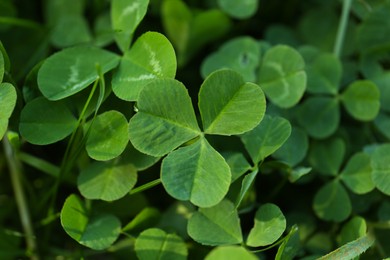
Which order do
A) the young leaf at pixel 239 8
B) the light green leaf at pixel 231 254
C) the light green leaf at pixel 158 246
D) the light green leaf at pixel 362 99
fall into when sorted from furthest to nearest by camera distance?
the young leaf at pixel 239 8
the light green leaf at pixel 362 99
the light green leaf at pixel 158 246
the light green leaf at pixel 231 254

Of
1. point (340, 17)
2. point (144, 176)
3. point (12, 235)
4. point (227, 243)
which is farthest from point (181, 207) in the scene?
point (340, 17)

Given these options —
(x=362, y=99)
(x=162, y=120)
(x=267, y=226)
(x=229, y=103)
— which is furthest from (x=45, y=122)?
(x=362, y=99)

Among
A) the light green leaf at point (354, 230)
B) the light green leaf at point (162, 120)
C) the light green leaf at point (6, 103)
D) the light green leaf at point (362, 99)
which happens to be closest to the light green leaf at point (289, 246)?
Answer: the light green leaf at point (354, 230)

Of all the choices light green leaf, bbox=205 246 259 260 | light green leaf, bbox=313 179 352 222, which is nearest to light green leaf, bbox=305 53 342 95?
light green leaf, bbox=313 179 352 222

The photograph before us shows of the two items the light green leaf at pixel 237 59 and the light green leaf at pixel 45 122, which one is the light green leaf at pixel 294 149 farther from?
the light green leaf at pixel 45 122

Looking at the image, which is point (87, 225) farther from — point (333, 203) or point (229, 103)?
point (333, 203)

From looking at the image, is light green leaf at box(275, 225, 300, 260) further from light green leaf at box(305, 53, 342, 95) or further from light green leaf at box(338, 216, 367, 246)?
light green leaf at box(305, 53, 342, 95)
